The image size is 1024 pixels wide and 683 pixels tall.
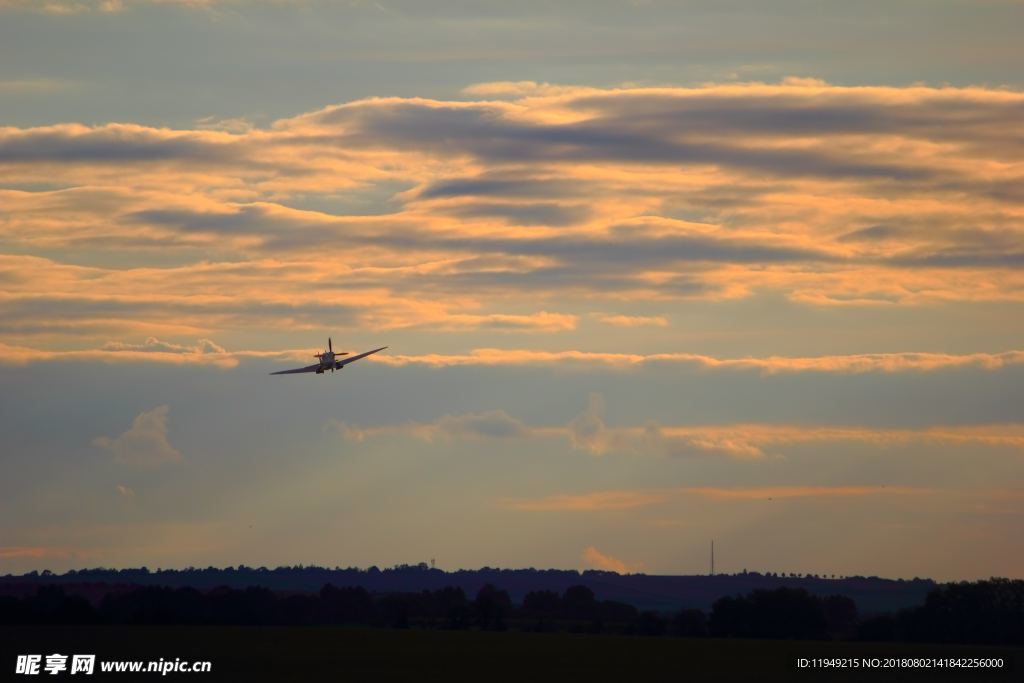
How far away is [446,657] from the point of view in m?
168

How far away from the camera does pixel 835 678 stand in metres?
148

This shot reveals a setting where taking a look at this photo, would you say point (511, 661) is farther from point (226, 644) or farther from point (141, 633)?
point (141, 633)

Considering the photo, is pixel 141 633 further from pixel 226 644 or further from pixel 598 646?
pixel 598 646

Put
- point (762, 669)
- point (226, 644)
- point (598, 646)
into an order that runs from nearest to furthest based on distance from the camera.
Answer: point (762, 669)
point (226, 644)
point (598, 646)

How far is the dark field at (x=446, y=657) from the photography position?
145375 mm

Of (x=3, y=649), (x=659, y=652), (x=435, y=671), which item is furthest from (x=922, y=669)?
(x=3, y=649)

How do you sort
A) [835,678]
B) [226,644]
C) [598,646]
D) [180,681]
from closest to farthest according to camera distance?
[180,681] < [835,678] < [226,644] < [598,646]

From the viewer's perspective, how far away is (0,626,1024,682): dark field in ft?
477

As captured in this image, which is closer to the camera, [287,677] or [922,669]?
[287,677]

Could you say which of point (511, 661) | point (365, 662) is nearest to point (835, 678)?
point (511, 661)

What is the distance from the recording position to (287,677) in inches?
5531

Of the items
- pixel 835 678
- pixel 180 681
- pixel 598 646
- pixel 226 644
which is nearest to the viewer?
pixel 180 681

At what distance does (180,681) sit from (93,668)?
15.3 m

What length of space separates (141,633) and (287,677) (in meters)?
58.0
